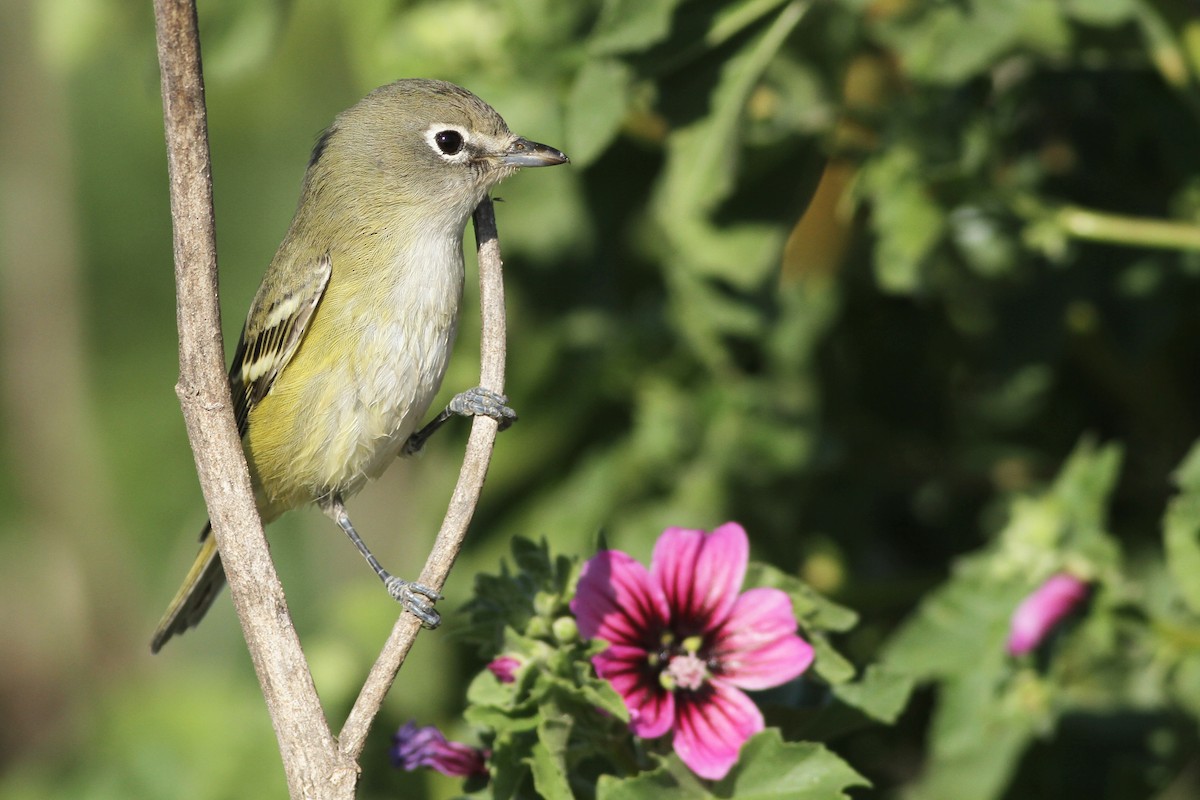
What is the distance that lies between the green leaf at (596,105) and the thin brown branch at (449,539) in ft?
2.34

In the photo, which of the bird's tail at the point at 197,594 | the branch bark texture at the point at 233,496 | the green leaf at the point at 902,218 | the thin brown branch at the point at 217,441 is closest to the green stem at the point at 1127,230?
the green leaf at the point at 902,218

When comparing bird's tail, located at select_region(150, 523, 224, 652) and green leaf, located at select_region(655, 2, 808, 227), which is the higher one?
green leaf, located at select_region(655, 2, 808, 227)

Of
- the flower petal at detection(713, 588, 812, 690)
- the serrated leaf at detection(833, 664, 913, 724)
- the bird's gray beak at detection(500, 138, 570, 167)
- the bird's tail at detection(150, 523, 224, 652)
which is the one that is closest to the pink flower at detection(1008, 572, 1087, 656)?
the serrated leaf at detection(833, 664, 913, 724)

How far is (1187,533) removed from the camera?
2.58 m

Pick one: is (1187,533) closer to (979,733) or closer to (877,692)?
(979,733)

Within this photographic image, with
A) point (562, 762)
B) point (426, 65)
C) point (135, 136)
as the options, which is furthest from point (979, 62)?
point (135, 136)

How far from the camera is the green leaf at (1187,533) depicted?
257 centimetres

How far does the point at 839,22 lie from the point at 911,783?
184 centimetres

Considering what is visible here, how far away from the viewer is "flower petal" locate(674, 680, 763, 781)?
2053 millimetres

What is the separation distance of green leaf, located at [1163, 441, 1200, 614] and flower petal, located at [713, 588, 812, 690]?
32.8 inches

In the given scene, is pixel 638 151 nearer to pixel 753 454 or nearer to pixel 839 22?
pixel 839 22

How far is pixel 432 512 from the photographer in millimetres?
3787

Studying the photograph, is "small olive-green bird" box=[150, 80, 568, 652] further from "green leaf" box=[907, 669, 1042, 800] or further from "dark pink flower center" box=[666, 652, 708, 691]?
"green leaf" box=[907, 669, 1042, 800]

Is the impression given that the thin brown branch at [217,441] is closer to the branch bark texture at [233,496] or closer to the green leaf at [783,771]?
the branch bark texture at [233,496]
